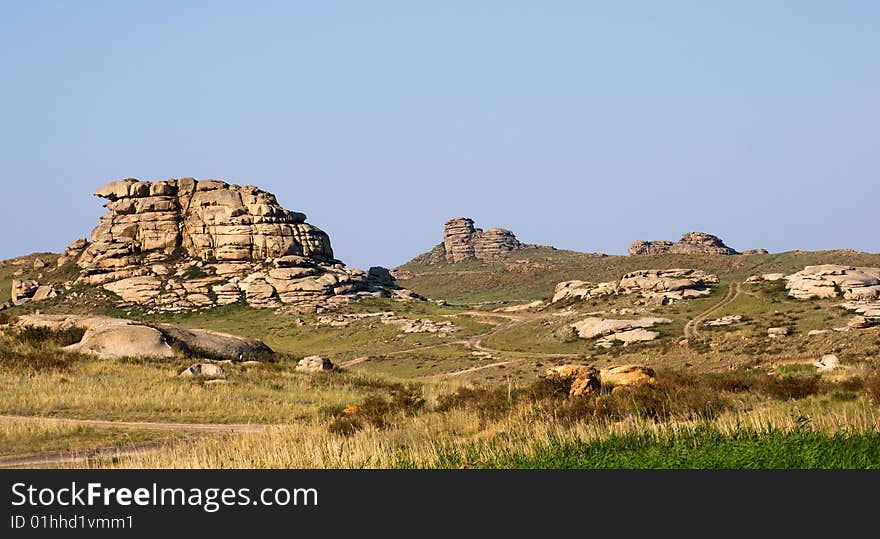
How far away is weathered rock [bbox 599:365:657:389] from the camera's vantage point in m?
23.3

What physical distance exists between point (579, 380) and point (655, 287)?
72.2 meters

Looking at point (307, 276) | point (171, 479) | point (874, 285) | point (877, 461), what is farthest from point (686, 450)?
point (307, 276)

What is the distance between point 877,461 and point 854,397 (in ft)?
23.4

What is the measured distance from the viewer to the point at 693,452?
1298cm

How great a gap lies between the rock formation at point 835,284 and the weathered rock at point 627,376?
59.8m

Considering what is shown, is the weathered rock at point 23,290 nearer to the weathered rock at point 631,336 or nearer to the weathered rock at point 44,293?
the weathered rock at point 44,293

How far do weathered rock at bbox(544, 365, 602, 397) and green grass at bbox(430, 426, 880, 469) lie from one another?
6.99 metres

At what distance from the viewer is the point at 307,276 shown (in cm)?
10556

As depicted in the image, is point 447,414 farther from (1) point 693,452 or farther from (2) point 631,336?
(2) point 631,336

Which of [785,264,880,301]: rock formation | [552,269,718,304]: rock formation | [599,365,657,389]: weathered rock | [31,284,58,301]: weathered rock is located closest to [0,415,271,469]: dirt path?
[599,365,657,389]: weathered rock

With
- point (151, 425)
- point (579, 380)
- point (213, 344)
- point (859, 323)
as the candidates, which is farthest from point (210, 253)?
point (579, 380)

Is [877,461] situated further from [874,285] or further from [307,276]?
[307,276]

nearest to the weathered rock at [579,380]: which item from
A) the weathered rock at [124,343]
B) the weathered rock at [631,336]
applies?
the weathered rock at [124,343]

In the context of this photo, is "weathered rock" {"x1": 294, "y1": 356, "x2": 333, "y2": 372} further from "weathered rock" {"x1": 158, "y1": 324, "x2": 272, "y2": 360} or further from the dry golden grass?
the dry golden grass
